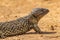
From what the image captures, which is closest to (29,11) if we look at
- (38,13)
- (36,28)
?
(38,13)

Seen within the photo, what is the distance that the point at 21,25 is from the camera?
1024 centimetres

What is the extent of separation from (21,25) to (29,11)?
517cm

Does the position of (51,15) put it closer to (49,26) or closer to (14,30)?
(49,26)

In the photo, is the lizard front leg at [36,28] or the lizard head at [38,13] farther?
the lizard head at [38,13]

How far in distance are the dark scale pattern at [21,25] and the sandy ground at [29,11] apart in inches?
7.8

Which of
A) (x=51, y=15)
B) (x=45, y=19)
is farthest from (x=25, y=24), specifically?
(x=51, y=15)

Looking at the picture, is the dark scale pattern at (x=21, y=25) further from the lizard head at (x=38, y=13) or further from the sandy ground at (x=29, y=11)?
the sandy ground at (x=29, y=11)

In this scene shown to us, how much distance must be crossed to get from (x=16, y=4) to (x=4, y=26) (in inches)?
283

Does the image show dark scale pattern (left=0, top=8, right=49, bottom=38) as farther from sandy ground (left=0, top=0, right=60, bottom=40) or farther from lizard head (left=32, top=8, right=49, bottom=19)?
sandy ground (left=0, top=0, right=60, bottom=40)

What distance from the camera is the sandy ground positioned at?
9828 mm

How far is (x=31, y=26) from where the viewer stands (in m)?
10.3

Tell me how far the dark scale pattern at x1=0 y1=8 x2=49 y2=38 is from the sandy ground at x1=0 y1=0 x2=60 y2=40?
0.65 ft

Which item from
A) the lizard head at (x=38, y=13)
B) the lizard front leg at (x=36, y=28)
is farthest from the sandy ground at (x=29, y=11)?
the lizard head at (x=38, y=13)

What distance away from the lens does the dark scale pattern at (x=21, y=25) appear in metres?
9.98
